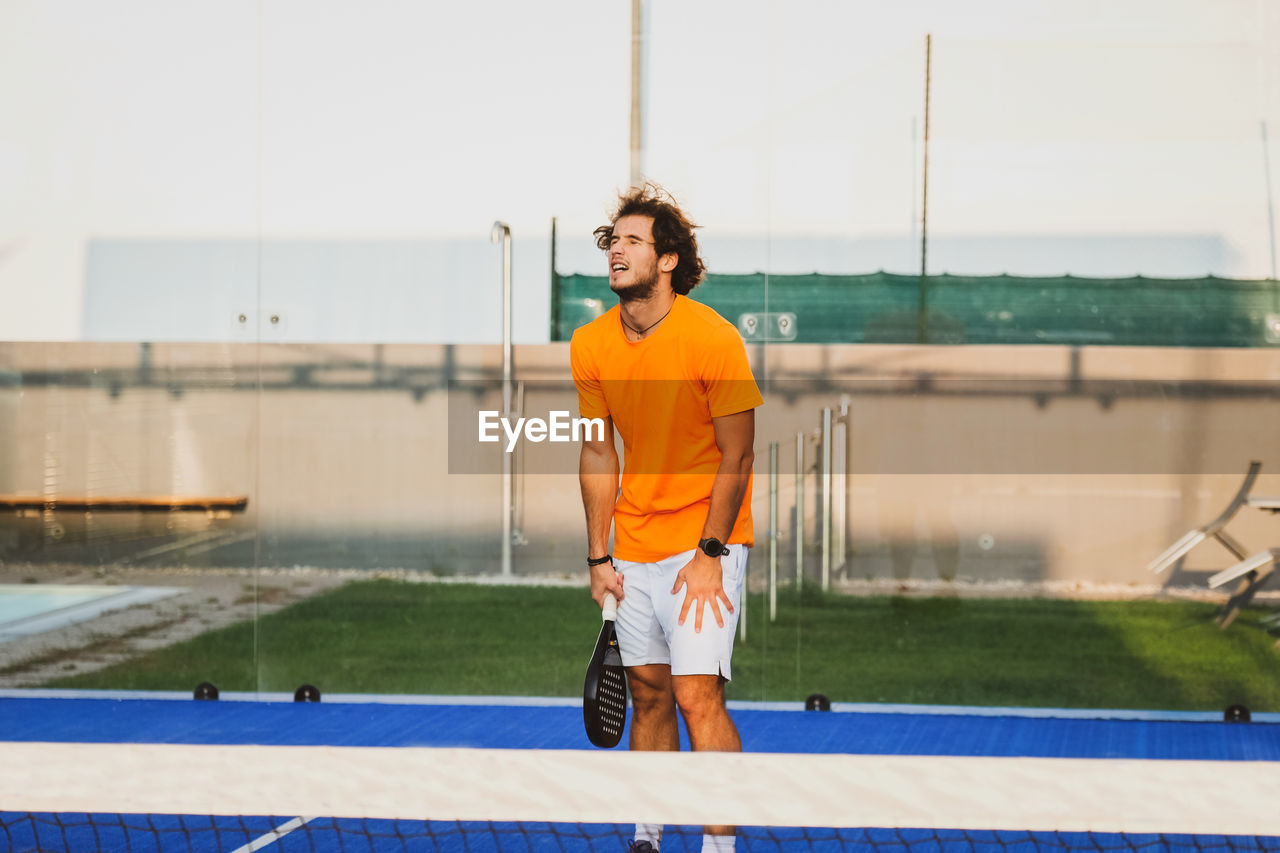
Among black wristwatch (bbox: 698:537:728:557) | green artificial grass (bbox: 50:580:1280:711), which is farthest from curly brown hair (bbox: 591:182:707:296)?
green artificial grass (bbox: 50:580:1280:711)

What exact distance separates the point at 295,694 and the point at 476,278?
75.3 inches

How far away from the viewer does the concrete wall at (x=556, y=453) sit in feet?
18.1

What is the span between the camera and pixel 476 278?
571 centimetres

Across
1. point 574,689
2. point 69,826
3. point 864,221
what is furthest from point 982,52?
point 69,826

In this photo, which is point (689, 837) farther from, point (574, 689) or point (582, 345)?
point (574, 689)

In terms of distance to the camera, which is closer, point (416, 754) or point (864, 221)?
point (416, 754)

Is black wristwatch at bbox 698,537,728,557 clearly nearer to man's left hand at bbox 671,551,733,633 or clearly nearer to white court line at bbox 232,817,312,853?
man's left hand at bbox 671,551,733,633

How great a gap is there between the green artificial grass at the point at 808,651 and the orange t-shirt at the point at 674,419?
2360 millimetres

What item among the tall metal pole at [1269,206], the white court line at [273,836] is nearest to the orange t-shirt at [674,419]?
the white court line at [273,836]

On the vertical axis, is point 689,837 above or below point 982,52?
below

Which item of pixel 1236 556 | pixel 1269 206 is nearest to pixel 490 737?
pixel 1236 556

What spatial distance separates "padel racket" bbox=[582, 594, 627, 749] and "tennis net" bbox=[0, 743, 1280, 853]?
4.30 ft

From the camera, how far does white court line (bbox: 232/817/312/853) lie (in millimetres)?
3357

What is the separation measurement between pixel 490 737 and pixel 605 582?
1.68 metres
